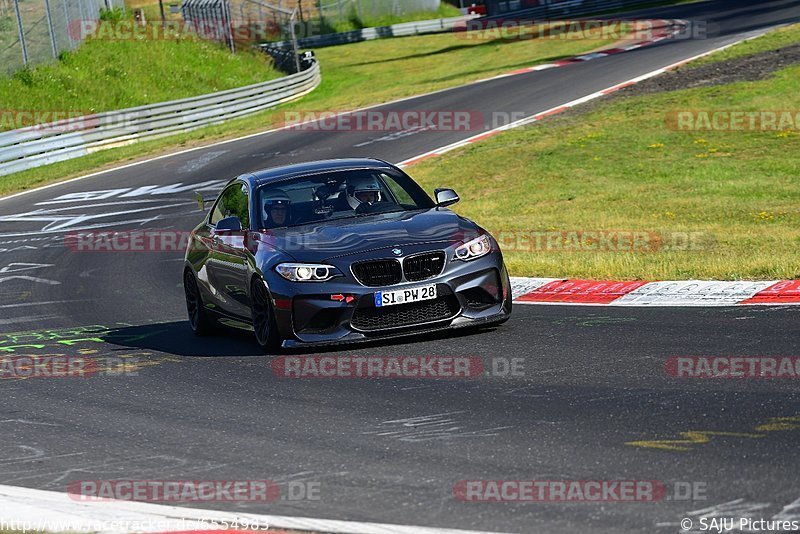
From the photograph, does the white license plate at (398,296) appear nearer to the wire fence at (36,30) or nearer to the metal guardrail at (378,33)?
the wire fence at (36,30)

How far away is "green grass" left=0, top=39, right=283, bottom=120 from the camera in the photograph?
40.5m

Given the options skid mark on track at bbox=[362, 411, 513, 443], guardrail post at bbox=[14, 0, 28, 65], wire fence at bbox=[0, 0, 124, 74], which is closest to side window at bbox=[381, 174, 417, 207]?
skid mark on track at bbox=[362, 411, 513, 443]

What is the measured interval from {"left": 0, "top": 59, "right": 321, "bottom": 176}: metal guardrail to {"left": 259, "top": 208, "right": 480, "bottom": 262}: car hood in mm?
22502

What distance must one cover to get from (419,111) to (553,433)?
1090 inches

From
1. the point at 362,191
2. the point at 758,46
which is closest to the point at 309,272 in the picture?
the point at 362,191

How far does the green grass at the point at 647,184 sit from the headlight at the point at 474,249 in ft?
9.48

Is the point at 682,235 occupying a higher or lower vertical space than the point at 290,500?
lower

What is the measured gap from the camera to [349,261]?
984 centimetres

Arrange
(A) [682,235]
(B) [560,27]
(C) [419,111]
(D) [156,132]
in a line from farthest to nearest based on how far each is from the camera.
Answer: (B) [560,27], (D) [156,132], (C) [419,111], (A) [682,235]

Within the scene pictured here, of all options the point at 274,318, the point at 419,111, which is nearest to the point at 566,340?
the point at 274,318

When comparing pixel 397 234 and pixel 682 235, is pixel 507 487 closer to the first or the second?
pixel 397 234

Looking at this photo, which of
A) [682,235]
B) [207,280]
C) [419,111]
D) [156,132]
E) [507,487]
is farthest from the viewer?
[156,132]

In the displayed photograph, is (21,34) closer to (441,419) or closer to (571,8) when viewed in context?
(571,8)

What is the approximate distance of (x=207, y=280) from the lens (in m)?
11.9
